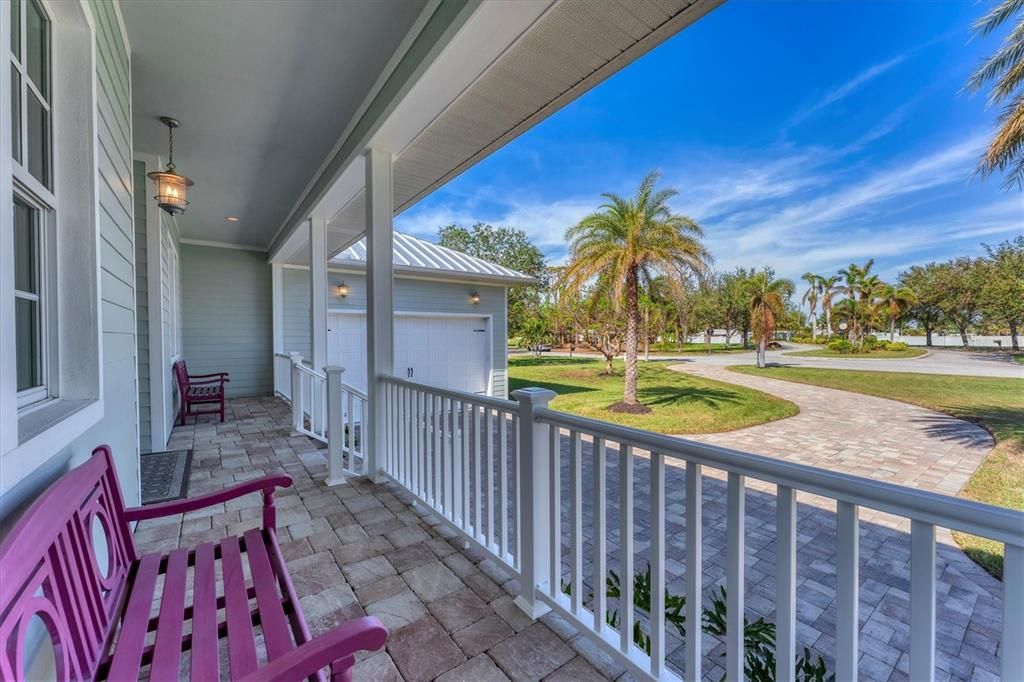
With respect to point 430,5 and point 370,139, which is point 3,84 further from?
point 370,139

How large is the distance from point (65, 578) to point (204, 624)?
0.34 metres

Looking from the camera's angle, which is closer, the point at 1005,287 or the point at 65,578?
the point at 65,578

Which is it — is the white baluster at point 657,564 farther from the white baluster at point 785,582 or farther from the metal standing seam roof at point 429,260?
the metal standing seam roof at point 429,260

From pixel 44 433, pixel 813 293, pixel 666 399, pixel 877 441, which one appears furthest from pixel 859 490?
pixel 813 293

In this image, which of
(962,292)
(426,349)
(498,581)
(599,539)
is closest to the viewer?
(599,539)

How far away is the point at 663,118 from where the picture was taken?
44.3ft

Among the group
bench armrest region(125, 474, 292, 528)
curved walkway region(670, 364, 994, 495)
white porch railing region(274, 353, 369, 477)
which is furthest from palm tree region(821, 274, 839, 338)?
bench armrest region(125, 474, 292, 528)

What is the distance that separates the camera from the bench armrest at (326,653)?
2.74 feet

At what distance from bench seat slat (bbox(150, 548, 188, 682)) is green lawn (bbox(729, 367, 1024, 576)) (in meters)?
3.86

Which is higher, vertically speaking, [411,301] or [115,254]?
[411,301]

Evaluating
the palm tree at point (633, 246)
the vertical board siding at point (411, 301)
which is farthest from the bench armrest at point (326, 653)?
the palm tree at point (633, 246)

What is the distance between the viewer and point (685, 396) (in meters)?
11.8

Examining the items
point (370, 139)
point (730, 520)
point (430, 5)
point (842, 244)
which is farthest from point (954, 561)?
point (842, 244)

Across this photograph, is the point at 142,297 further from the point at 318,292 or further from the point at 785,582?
the point at 785,582
